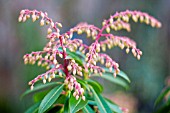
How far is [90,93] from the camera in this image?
146 centimetres

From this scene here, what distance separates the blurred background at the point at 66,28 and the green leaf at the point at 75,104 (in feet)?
10.3

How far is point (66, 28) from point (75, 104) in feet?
12.9

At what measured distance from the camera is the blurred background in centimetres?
455

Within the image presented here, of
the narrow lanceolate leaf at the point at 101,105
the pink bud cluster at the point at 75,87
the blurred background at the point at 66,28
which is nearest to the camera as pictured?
the pink bud cluster at the point at 75,87

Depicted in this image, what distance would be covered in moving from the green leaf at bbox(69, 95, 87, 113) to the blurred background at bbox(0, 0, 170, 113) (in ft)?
10.3

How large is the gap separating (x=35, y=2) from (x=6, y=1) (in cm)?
42

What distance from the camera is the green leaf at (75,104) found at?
1170 mm

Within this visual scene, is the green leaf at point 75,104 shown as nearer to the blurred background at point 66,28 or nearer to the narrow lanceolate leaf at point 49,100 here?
the narrow lanceolate leaf at point 49,100

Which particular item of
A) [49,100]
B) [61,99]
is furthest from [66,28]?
[49,100]

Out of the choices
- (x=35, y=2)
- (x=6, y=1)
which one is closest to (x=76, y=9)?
(x=35, y=2)

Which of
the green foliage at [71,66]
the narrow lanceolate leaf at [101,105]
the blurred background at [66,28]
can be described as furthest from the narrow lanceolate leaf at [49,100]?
the blurred background at [66,28]

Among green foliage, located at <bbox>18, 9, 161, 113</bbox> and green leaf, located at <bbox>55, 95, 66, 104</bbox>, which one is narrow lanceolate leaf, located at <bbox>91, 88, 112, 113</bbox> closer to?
green foliage, located at <bbox>18, 9, 161, 113</bbox>

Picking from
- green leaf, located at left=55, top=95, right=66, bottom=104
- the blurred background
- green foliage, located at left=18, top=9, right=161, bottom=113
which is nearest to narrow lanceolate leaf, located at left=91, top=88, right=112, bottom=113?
green foliage, located at left=18, top=9, right=161, bottom=113

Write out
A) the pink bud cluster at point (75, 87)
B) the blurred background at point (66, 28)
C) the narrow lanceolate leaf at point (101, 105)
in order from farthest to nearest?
the blurred background at point (66, 28), the narrow lanceolate leaf at point (101, 105), the pink bud cluster at point (75, 87)
